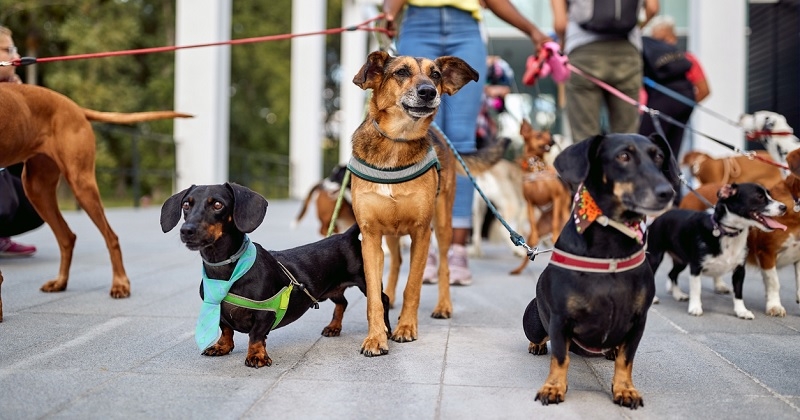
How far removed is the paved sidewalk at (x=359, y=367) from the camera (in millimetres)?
2406

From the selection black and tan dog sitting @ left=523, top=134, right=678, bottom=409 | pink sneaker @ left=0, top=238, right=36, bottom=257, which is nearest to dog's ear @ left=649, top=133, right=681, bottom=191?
black and tan dog sitting @ left=523, top=134, right=678, bottom=409

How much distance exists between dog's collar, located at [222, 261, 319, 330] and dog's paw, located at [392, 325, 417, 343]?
50 centimetres

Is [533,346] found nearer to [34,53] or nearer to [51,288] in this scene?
[51,288]

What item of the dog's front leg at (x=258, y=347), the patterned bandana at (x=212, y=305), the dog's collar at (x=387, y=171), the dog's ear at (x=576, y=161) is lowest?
the dog's front leg at (x=258, y=347)

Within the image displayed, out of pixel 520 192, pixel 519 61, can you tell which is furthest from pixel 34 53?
pixel 520 192

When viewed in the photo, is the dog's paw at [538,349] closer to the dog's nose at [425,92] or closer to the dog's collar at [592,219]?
the dog's collar at [592,219]

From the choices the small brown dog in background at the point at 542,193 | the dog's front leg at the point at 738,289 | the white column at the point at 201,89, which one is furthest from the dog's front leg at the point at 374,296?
the white column at the point at 201,89

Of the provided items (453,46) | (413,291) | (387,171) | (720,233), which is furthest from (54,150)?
(720,233)

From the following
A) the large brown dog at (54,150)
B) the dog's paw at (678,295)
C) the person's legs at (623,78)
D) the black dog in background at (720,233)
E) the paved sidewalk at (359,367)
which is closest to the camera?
the paved sidewalk at (359,367)

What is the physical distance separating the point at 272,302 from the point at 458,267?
2543 millimetres

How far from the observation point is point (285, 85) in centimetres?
3138

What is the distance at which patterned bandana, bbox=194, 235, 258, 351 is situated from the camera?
2930 mm

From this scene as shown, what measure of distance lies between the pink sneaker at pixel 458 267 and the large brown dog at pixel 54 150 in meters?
2.24

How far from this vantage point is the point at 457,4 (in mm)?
4977
